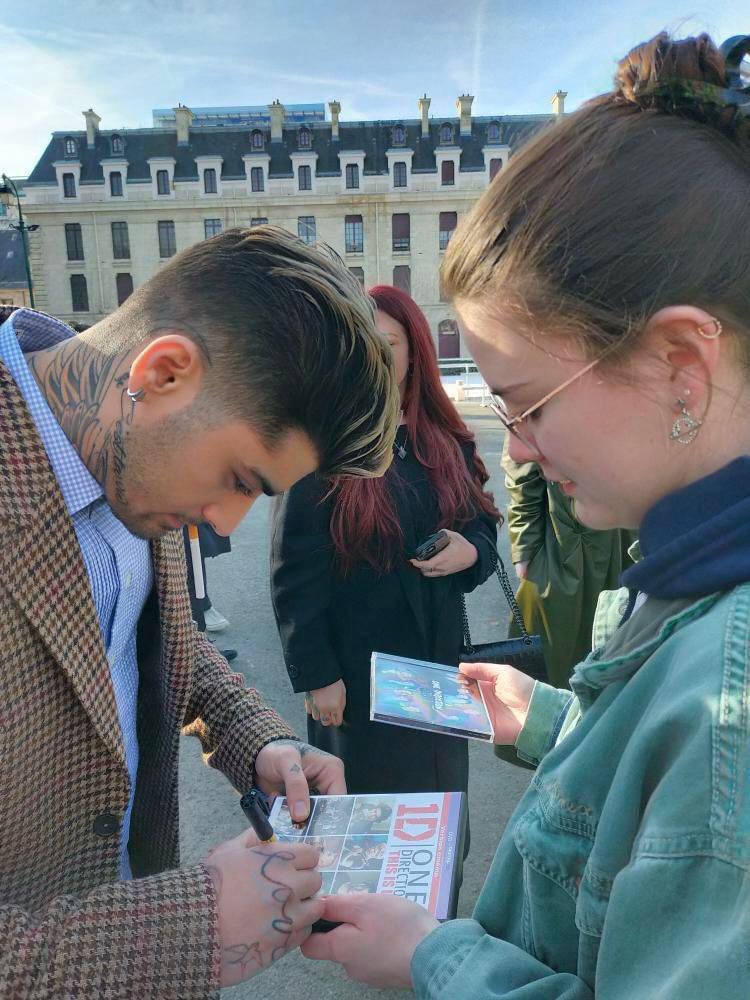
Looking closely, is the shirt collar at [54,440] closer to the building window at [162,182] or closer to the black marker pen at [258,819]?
the black marker pen at [258,819]

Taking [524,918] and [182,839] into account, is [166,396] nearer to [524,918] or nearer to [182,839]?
[524,918]

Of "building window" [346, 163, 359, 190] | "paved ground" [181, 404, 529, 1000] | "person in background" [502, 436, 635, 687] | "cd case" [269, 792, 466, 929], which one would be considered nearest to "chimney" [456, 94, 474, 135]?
"building window" [346, 163, 359, 190]

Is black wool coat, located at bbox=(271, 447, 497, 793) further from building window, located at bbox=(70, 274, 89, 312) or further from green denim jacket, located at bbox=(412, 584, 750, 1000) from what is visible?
building window, located at bbox=(70, 274, 89, 312)

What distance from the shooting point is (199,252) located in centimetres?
135

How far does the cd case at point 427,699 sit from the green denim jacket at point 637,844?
1.52ft

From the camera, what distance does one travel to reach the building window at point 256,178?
38812 millimetres

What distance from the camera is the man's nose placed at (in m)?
1.48

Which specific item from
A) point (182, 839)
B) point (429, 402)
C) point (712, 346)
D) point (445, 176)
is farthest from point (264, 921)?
point (445, 176)

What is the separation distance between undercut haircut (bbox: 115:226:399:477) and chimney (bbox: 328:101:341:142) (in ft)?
135

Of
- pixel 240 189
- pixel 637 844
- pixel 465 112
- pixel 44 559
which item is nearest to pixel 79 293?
pixel 240 189

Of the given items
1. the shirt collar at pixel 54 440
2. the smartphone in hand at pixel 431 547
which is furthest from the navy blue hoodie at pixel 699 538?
the smartphone in hand at pixel 431 547

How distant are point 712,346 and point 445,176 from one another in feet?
135

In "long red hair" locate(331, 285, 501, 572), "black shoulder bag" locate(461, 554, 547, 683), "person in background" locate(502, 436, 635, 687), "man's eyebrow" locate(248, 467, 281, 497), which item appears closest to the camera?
"man's eyebrow" locate(248, 467, 281, 497)

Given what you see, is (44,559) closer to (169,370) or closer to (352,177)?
(169,370)
